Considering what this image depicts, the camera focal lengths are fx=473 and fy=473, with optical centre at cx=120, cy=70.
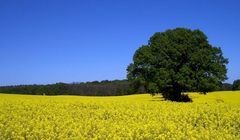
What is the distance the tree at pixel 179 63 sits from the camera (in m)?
40.0

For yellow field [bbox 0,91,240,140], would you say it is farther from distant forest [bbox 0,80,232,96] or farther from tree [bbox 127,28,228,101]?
distant forest [bbox 0,80,232,96]

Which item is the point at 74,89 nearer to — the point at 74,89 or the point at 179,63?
the point at 74,89

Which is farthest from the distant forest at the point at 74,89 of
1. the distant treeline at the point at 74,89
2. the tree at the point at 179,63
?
the tree at the point at 179,63

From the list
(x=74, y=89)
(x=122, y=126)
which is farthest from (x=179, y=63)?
(x=74, y=89)

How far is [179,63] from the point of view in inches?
1610

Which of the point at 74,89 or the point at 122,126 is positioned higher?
the point at 74,89

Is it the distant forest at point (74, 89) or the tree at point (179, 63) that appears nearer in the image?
the tree at point (179, 63)

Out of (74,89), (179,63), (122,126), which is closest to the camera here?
(122,126)

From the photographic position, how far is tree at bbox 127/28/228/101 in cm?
4003

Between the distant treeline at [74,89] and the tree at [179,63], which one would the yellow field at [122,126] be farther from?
the distant treeline at [74,89]

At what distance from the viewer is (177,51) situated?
4034 cm

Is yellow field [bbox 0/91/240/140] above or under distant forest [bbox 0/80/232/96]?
under

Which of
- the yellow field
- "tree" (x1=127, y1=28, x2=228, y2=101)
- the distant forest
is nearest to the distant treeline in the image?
the distant forest

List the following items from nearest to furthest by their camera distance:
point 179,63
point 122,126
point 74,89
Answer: point 122,126, point 179,63, point 74,89
